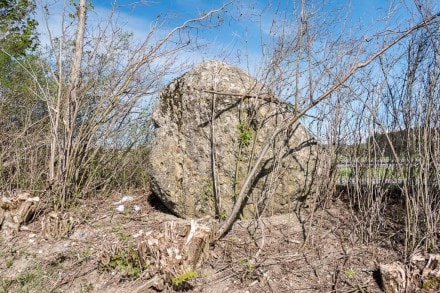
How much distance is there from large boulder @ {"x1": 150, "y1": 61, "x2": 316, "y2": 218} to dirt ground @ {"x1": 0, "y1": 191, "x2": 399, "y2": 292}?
0.97ft

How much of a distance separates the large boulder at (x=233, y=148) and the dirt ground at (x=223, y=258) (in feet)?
0.97

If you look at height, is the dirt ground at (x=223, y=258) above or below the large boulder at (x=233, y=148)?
below

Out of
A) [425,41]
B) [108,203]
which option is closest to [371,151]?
[425,41]

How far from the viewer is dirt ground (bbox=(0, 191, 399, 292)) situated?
128 inches

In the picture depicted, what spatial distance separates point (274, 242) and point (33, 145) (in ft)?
12.9

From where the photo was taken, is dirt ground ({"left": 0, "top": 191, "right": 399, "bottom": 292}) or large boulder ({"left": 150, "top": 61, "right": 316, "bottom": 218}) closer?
dirt ground ({"left": 0, "top": 191, "right": 399, "bottom": 292})

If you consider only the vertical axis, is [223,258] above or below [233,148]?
below

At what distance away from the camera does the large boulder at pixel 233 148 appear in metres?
4.34

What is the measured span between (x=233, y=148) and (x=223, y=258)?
1257 mm

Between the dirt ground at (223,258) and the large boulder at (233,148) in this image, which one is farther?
the large boulder at (233,148)

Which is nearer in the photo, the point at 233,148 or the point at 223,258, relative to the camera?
the point at 223,258

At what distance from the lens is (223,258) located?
3.63m

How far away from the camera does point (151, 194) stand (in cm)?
579

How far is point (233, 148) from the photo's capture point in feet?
14.4
